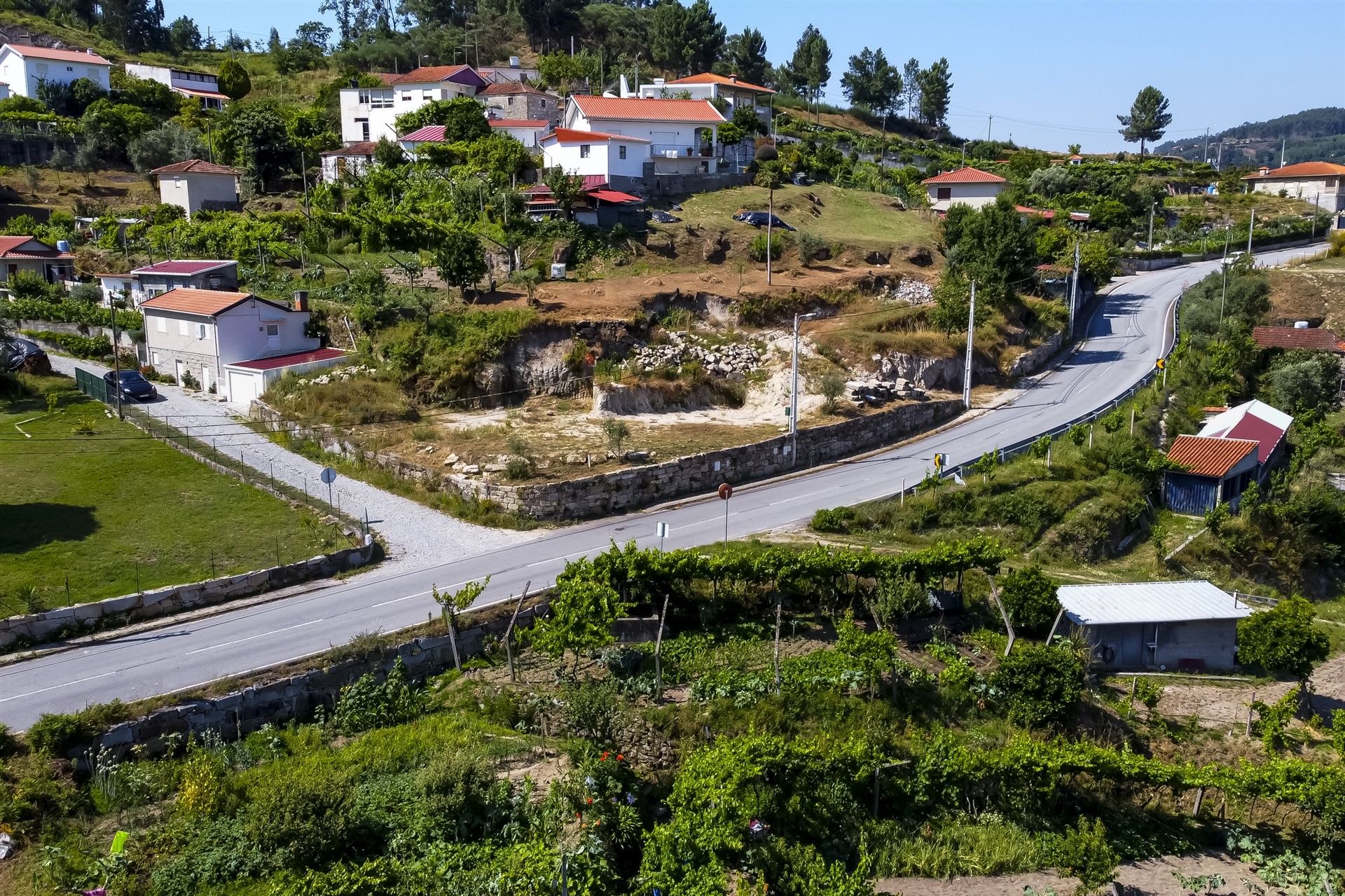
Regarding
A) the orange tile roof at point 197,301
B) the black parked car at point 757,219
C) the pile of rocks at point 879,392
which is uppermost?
the black parked car at point 757,219

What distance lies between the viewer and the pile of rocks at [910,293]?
4978 centimetres

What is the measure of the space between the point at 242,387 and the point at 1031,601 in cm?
2993

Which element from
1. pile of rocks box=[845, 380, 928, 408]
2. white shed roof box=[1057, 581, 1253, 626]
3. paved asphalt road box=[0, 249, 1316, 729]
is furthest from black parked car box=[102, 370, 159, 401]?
white shed roof box=[1057, 581, 1253, 626]

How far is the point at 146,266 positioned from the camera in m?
48.4

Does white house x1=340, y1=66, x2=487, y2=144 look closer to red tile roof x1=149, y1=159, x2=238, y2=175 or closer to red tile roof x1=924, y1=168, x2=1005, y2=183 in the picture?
red tile roof x1=149, y1=159, x2=238, y2=175

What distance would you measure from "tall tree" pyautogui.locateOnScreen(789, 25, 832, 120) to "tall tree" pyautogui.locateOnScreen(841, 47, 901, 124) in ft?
10.9

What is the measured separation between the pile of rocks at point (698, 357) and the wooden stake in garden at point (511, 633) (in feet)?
60.7

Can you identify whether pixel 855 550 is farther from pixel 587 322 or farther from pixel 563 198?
pixel 563 198

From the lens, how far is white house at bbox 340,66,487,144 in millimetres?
70812

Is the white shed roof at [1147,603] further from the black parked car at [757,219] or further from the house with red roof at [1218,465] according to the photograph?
the black parked car at [757,219]

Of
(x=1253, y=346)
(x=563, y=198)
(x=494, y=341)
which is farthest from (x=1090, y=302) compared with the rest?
(x=494, y=341)

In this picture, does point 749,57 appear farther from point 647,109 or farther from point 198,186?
point 198,186

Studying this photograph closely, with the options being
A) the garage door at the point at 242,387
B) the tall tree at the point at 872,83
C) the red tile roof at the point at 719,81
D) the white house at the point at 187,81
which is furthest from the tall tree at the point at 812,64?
the garage door at the point at 242,387

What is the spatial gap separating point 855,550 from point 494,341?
18.2m
